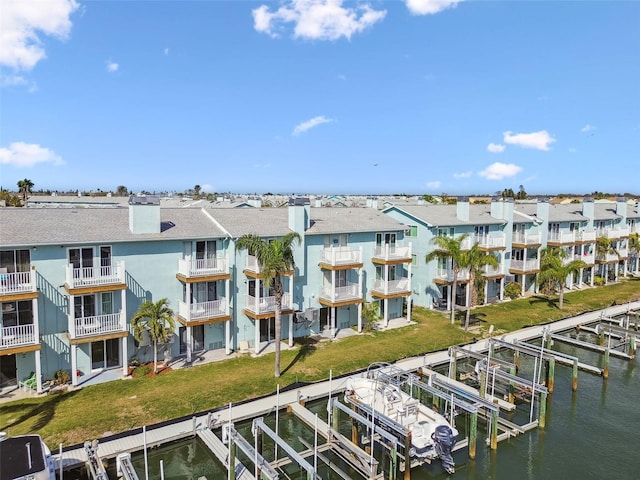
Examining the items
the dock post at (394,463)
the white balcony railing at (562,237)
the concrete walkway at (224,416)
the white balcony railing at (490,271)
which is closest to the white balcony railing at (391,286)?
the concrete walkway at (224,416)

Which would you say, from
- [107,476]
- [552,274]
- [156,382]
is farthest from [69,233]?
[552,274]

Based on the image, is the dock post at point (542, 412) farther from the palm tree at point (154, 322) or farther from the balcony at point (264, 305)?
the palm tree at point (154, 322)

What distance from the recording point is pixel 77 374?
81.5ft

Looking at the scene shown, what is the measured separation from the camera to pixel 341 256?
33.2m

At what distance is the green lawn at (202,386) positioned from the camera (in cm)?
2047

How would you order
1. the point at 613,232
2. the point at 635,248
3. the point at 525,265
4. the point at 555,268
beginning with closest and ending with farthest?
the point at 555,268 < the point at 525,265 < the point at 613,232 < the point at 635,248

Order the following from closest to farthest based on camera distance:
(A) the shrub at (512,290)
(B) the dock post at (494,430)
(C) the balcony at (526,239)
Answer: (B) the dock post at (494,430) < (A) the shrub at (512,290) < (C) the balcony at (526,239)

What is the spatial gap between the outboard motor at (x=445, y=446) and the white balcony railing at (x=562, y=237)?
122 feet

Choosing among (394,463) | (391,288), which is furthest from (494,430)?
(391,288)

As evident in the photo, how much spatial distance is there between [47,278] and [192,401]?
991 centimetres

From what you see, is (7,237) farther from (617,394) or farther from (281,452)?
(617,394)

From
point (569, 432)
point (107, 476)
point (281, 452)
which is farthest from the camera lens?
point (569, 432)

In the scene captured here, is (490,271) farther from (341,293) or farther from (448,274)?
(341,293)

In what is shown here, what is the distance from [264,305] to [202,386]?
6.70 meters
